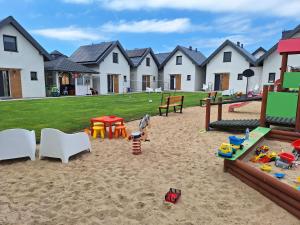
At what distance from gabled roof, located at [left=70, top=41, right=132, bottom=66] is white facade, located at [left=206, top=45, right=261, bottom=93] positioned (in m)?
11.4

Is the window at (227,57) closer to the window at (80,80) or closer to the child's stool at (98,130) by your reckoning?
the window at (80,80)

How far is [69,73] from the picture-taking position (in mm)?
26438

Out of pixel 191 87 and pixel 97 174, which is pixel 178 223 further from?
pixel 191 87

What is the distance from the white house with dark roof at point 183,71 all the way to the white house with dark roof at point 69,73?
12828 mm

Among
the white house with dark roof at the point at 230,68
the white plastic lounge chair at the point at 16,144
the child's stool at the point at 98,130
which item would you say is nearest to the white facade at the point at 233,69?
the white house with dark roof at the point at 230,68

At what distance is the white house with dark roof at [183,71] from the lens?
34.3m

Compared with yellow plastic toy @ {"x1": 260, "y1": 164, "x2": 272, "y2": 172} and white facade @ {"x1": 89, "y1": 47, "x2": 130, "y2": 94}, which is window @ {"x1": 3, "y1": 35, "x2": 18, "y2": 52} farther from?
yellow plastic toy @ {"x1": 260, "y1": 164, "x2": 272, "y2": 172}

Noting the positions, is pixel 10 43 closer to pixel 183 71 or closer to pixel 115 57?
pixel 115 57

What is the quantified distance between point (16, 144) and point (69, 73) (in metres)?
22.8

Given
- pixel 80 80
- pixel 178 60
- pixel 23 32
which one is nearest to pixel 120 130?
pixel 23 32

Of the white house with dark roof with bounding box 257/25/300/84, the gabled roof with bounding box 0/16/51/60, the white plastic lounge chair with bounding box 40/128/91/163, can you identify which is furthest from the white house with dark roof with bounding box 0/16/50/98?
the white house with dark roof with bounding box 257/25/300/84

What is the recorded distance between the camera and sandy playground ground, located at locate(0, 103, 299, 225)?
3.01 meters

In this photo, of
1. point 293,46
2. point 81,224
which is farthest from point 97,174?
point 293,46

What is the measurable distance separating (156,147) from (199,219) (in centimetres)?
315
